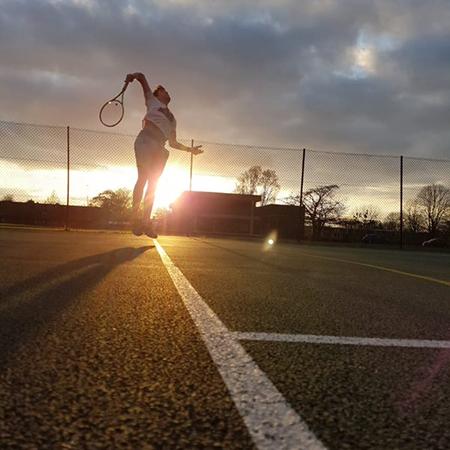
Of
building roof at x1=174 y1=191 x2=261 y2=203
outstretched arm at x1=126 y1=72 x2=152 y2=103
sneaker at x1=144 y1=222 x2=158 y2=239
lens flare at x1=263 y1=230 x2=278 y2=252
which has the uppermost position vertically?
building roof at x1=174 y1=191 x2=261 y2=203

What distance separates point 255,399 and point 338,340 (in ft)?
3.31

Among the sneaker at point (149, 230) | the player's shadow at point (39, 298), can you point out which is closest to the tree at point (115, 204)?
the sneaker at point (149, 230)

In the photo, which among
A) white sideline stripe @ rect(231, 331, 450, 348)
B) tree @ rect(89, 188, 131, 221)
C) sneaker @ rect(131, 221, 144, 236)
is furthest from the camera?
tree @ rect(89, 188, 131, 221)

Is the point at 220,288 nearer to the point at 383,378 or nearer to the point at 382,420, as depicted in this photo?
the point at 383,378

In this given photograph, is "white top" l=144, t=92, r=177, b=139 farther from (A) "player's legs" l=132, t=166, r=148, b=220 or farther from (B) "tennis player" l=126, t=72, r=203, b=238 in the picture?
(A) "player's legs" l=132, t=166, r=148, b=220

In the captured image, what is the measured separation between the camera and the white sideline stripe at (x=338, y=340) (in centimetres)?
247

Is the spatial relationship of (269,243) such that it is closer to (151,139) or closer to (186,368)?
(151,139)

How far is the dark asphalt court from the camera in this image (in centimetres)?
139

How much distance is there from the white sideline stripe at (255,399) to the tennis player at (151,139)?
5.63m

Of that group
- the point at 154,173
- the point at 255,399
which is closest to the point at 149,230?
the point at 154,173

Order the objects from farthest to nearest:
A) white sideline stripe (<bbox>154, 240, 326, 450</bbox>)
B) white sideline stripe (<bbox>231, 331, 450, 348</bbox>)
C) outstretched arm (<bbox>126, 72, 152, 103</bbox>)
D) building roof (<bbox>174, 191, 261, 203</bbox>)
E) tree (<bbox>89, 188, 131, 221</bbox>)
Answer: tree (<bbox>89, 188, 131, 221</bbox>) < building roof (<bbox>174, 191, 261, 203</bbox>) < outstretched arm (<bbox>126, 72, 152, 103</bbox>) < white sideline stripe (<bbox>231, 331, 450, 348</bbox>) < white sideline stripe (<bbox>154, 240, 326, 450</bbox>)

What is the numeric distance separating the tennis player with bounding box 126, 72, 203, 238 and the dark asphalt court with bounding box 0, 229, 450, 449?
412 centimetres

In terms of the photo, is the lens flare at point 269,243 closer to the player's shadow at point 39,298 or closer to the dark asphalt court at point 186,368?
the player's shadow at point 39,298

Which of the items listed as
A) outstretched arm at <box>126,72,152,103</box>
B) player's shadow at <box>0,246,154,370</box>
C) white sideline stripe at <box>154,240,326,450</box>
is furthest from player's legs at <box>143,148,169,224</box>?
white sideline stripe at <box>154,240,326,450</box>
